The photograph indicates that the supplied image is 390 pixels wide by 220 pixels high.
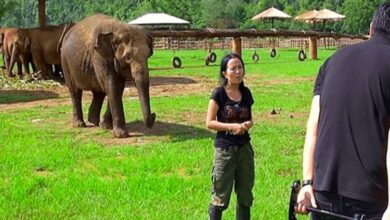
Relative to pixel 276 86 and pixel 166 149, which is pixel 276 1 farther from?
pixel 166 149

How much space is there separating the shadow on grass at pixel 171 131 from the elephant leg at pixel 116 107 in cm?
26

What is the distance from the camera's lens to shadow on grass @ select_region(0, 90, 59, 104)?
1759cm

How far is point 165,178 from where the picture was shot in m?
7.72

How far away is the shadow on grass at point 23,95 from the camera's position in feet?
57.7

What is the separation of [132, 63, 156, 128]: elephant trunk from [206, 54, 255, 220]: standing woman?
484cm

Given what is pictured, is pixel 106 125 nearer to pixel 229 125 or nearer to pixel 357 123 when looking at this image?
pixel 229 125

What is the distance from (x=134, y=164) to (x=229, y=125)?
339 cm

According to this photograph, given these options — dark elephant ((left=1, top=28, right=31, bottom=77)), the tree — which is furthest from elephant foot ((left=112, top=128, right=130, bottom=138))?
the tree

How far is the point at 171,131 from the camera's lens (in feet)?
37.2

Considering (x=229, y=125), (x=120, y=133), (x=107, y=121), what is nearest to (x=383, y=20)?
(x=229, y=125)

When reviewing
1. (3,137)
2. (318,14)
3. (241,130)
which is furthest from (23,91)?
(318,14)

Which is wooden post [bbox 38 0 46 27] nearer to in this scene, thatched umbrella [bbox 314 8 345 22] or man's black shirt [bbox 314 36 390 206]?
man's black shirt [bbox 314 36 390 206]

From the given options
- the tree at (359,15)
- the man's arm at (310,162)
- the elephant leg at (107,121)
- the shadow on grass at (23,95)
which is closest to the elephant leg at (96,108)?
the elephant leg at (107,121)

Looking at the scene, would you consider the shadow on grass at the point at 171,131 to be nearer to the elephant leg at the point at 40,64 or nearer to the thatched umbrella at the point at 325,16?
the elephant leg at the point at 40,64
